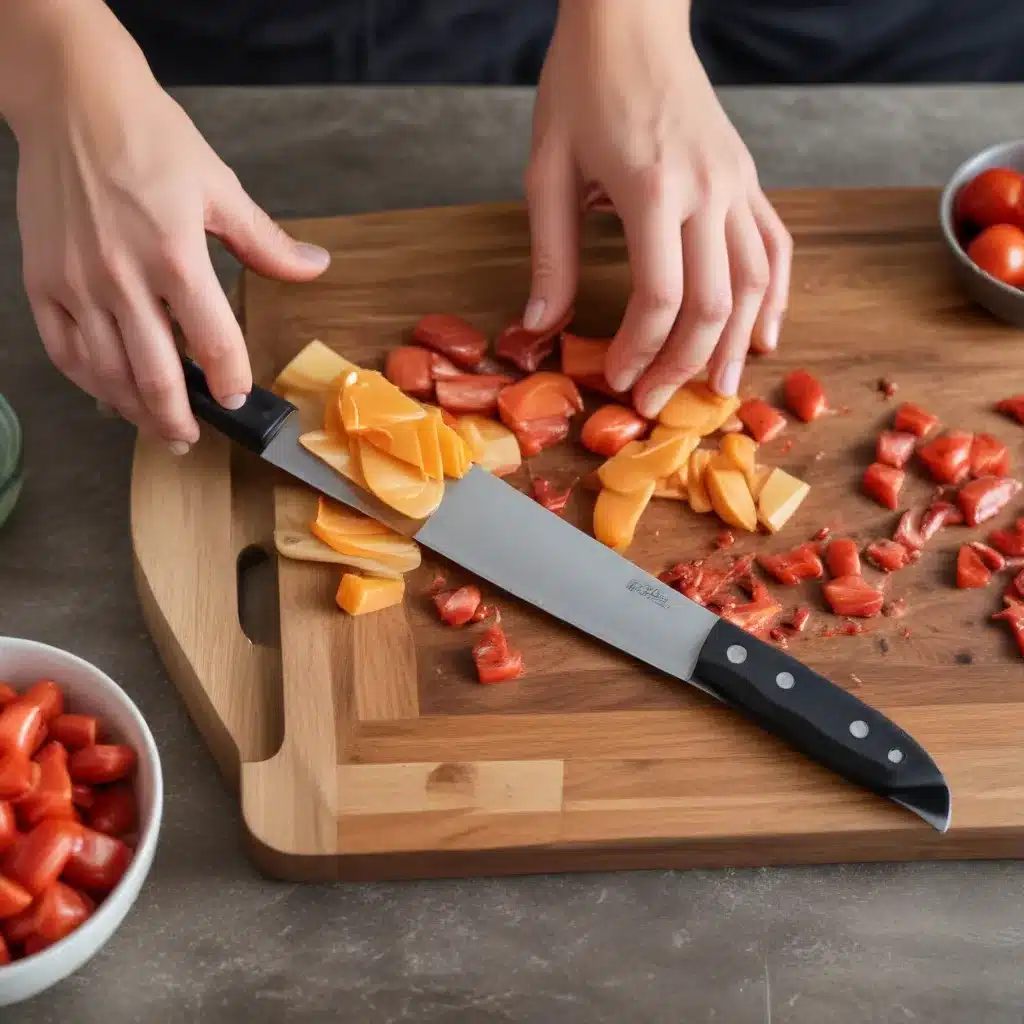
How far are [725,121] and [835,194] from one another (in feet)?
1.25

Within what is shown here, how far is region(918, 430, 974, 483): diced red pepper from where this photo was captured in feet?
5.95

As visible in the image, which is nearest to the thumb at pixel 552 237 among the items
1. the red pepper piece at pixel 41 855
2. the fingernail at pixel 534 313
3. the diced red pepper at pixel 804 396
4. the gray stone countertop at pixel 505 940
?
the fingernail at pixel 534 313

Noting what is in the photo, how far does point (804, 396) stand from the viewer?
6.17 ft

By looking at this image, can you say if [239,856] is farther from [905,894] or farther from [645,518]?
[905,894]

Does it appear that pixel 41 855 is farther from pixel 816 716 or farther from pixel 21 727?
pixel 816 716

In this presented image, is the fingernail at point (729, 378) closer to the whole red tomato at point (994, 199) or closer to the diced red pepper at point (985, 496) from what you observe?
the diced red pepper at point (985, 496)

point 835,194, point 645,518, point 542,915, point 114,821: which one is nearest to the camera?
point 114,821

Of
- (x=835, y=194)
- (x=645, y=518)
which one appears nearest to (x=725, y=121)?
(x=835, y=194)

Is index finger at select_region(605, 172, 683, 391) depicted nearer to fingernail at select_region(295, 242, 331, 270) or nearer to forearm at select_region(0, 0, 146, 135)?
fingernail at select_region(295, 242, 331, 270)

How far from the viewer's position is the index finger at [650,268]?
173 centimetres

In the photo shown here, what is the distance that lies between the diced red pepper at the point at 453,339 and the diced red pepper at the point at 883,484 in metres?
0.57

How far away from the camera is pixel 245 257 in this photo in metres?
1.75

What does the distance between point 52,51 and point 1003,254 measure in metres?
1.33

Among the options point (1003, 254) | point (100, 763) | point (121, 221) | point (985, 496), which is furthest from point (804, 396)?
point (100, 763)
